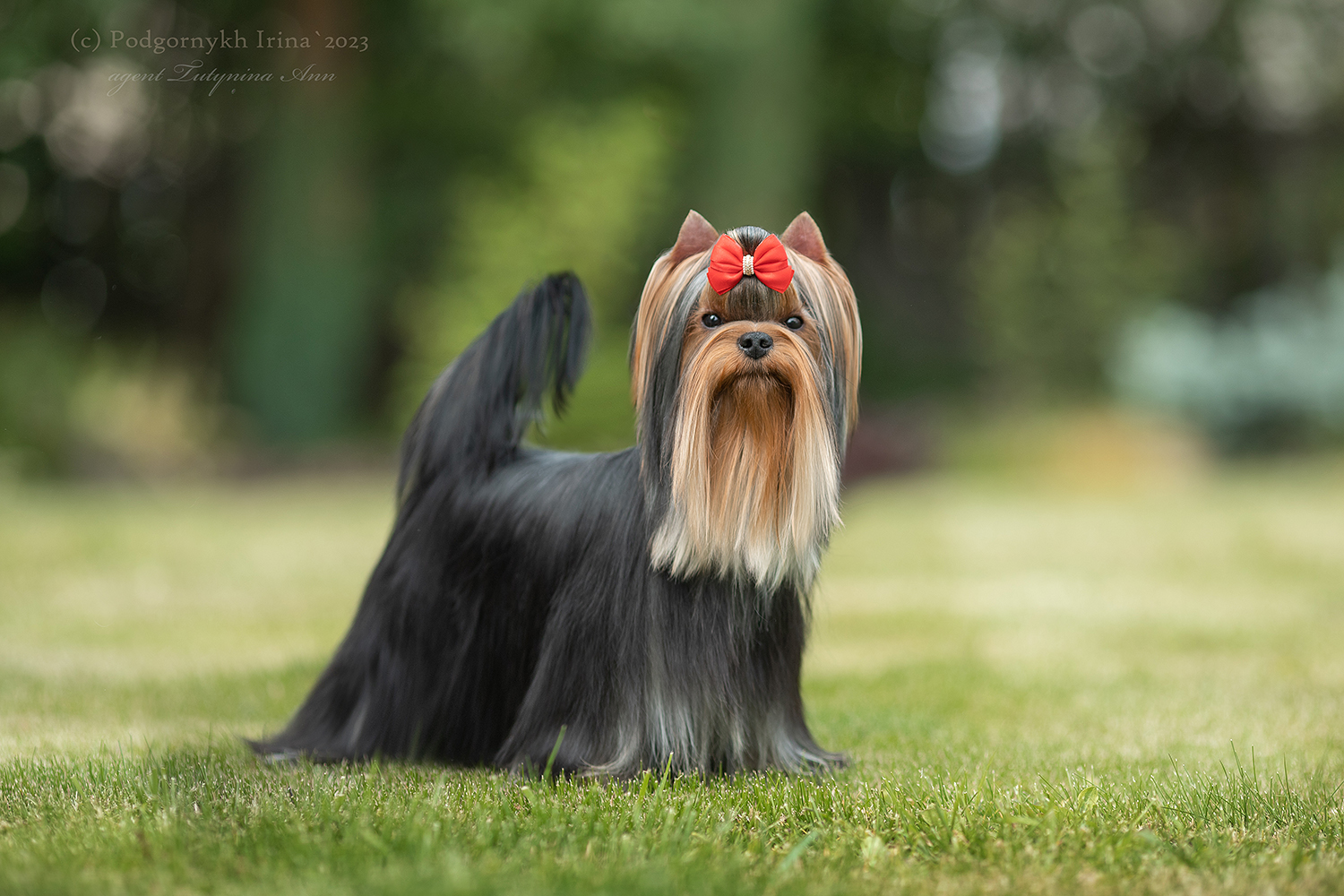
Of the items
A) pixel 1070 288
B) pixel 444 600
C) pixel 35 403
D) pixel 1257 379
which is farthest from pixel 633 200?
pixel 444 600

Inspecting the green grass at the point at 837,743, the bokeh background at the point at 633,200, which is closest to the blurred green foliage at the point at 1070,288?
the bokeh background at the point at 633,200

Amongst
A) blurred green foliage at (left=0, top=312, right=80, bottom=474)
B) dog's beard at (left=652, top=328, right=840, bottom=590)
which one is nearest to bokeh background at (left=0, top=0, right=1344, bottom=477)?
blurred green foliage at (left=0, top=312, right=80, bottom=474)

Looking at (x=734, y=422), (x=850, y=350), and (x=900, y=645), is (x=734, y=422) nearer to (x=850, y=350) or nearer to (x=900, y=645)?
(x=850, y=350)

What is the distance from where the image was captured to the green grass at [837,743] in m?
3.31

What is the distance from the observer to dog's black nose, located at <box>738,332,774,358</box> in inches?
147

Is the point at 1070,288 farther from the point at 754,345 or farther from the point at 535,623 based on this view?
the point at 754,345

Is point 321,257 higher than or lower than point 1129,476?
higher

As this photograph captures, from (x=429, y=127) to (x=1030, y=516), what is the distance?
15794 millimetres

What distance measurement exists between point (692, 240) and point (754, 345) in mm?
461

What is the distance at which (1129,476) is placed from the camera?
17.2 meters

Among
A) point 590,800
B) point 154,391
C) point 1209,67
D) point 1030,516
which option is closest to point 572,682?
point 590,800

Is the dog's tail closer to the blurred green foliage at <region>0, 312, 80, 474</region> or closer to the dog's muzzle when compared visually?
the dog's muzzle

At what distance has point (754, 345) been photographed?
3.73m

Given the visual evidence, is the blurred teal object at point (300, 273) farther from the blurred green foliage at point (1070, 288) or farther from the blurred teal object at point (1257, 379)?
the blurred teal object at point (1257, 379)
